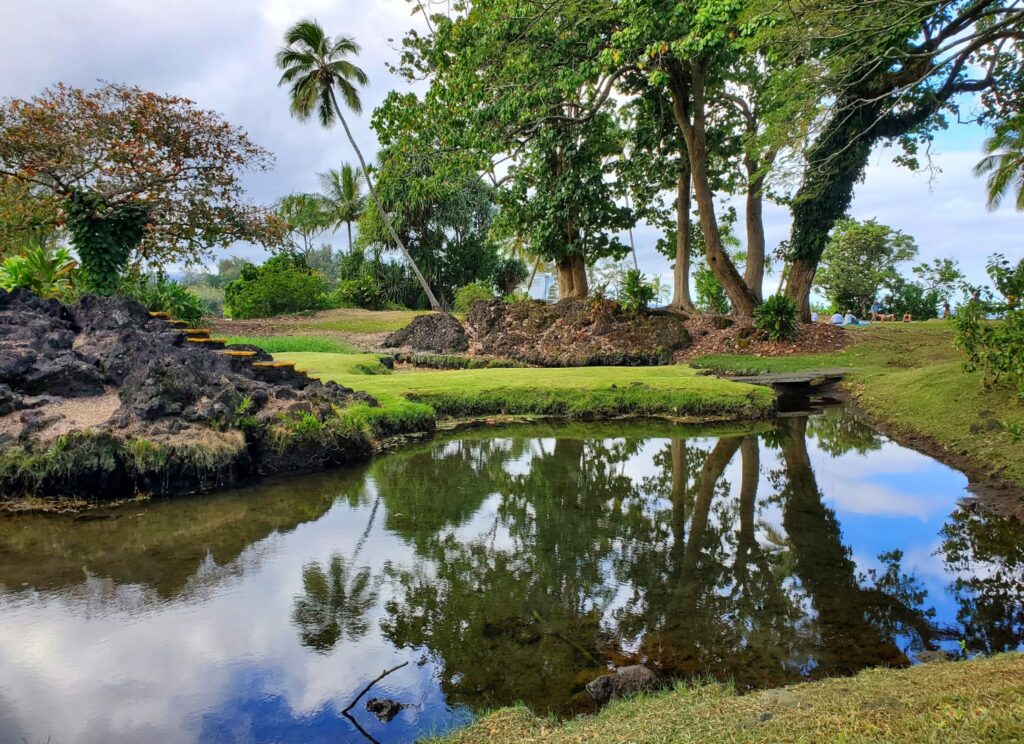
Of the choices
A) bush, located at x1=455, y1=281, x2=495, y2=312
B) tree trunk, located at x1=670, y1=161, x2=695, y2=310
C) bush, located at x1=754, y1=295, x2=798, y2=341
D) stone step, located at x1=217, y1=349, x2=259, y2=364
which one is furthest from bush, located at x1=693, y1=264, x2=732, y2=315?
stone step, located at x1=217, y1=349, x2=259, y2=364

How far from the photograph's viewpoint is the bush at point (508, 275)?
138 ft

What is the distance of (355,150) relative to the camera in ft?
101

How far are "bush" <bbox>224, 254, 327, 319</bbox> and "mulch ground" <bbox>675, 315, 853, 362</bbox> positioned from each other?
19007 millimetres

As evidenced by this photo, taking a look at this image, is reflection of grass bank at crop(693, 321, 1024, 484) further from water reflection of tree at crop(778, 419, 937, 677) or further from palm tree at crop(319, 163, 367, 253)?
palm tree at crop(319, 163, 367, 253)

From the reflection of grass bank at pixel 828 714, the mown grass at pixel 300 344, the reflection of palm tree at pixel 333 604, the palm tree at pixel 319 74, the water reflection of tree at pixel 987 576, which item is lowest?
the water reflection of tree at pixel 987 576

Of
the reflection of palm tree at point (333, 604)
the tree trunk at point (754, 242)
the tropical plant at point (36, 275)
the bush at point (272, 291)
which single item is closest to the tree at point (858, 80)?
the tree trunk at point (754, 242)

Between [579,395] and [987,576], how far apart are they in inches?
342

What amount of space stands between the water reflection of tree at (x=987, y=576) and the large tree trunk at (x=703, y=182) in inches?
595

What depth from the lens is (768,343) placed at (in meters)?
20.3

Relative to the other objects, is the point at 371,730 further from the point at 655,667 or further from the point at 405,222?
the point at 405,222

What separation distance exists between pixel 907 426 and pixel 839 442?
1265mm

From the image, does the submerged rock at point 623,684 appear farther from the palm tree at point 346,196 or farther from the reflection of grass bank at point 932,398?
the palm tree at point 346,196

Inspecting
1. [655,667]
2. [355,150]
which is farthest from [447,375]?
[355,150]

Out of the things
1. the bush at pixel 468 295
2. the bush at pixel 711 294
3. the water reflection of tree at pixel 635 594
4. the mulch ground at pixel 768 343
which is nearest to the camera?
the water reflection of tree at pixel 635 594
